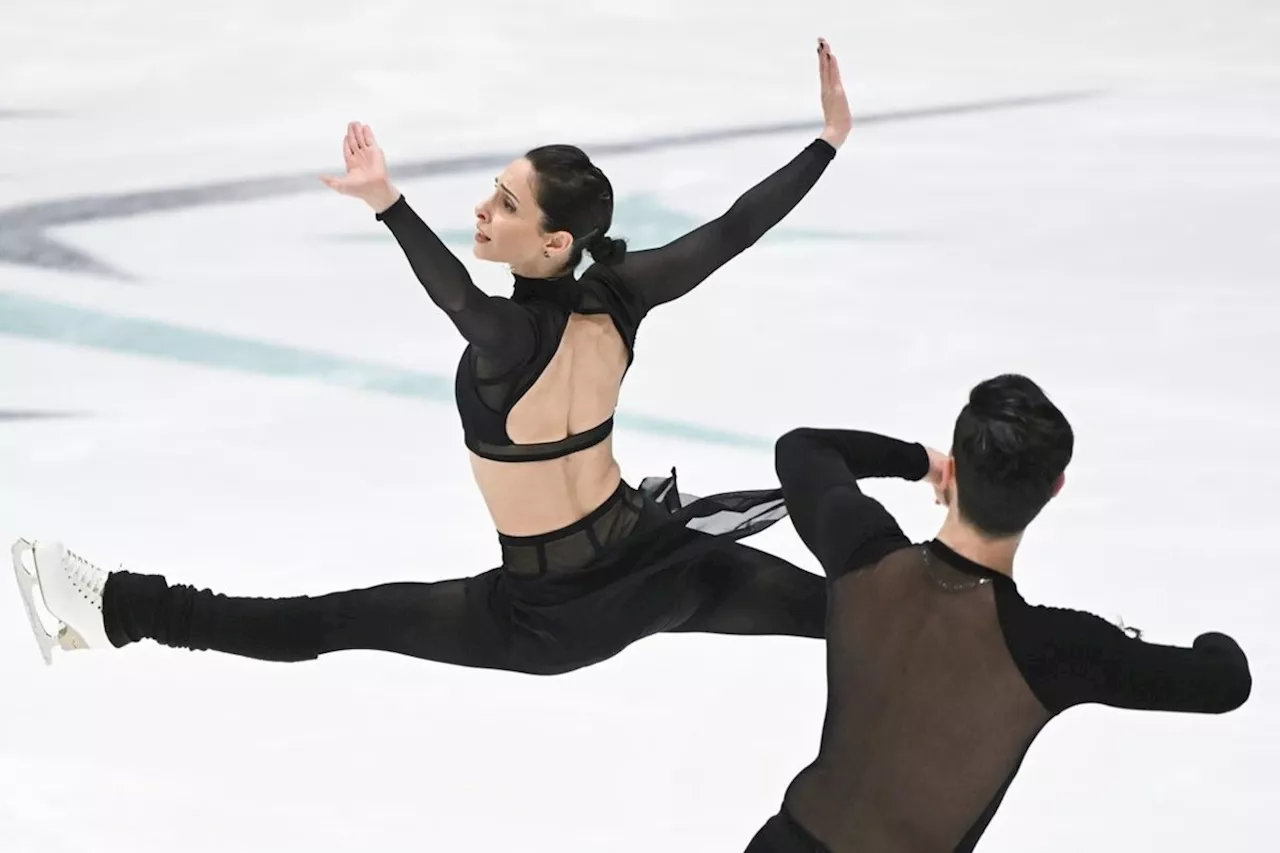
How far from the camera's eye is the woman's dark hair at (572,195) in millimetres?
2744

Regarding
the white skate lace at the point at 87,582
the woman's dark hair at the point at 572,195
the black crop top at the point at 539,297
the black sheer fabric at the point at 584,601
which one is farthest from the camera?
the white skate lace at the point at 87,582

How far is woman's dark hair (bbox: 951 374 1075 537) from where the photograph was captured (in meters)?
2.01

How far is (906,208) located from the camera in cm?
601

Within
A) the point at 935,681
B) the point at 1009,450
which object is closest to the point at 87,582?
the point at 935,681

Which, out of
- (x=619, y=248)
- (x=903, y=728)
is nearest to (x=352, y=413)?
(x=619, y=248)

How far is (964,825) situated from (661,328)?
10.3ft

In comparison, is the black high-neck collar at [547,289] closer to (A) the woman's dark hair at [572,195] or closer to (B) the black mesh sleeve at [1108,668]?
(A) the woman's dark hair at [572,195]

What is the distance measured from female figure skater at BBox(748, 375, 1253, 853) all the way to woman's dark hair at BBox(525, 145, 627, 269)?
29.0 inches

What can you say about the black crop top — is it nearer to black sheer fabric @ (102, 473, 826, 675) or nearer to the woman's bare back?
the woman's bare back

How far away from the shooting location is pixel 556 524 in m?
2.85

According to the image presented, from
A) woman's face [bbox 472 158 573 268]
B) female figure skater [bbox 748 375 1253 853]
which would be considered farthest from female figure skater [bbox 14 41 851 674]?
female figure skater [bbox 748 375 1253 853]

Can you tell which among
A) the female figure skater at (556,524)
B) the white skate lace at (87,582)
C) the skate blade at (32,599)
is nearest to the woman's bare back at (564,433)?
the female figure skater at (556,524)

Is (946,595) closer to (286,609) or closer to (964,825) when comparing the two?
(964,825)

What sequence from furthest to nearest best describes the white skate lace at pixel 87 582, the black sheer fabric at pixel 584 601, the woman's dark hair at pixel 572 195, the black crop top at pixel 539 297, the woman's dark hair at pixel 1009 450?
the white skate lace at pixel 87 582 → the black sheer fabric at pixel 584 601 → the woman's dark hair at pixel 572 195 → the black crop top at pixel 539 297 → the woman's dark hair at pixel 1009 450
